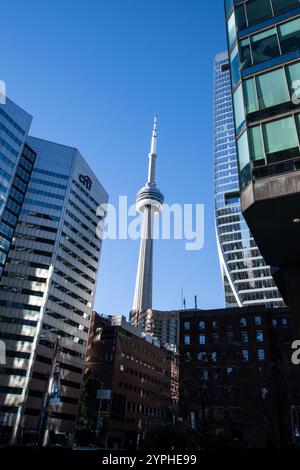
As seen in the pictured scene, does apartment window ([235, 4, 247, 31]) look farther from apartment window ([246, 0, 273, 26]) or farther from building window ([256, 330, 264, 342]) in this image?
building window ([256, 330, 264, 342])

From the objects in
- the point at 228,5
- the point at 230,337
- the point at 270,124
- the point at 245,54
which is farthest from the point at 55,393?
the point at 230,337

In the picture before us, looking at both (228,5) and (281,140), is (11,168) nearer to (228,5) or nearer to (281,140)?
(228,5)

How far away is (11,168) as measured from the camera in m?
97.7

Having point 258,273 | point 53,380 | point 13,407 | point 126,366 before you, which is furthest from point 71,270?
point 258,273

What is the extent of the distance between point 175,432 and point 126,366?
2703 inches

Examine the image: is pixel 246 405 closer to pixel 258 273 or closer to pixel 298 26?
pixel 298 26

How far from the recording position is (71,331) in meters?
105

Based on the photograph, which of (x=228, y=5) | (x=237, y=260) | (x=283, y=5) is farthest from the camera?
(x=237, y=260)

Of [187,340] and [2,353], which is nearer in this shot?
[187,340]

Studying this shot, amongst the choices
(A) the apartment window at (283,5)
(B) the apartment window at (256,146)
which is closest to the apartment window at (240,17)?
(A) the apartment window at (283,5)

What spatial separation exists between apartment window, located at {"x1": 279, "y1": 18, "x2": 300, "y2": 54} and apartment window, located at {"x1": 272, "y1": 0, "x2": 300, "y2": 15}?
122cm

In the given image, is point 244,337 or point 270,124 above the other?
point 244,337

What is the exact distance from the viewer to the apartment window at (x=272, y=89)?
20.8m

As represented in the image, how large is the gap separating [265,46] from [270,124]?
5.63 m
